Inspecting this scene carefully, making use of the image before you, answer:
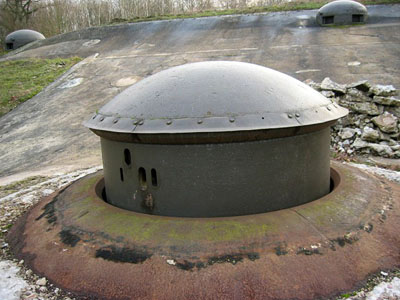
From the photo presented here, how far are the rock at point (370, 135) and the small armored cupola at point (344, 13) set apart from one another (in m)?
8.60

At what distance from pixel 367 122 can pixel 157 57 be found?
7.90m

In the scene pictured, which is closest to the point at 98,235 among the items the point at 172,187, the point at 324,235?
the point at 172,187

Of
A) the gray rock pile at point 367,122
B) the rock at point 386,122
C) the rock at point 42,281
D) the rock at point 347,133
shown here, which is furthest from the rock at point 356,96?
the rock at point 42,281

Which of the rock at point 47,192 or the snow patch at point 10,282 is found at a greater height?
the snow patch at point 10,282

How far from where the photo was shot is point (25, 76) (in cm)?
1255

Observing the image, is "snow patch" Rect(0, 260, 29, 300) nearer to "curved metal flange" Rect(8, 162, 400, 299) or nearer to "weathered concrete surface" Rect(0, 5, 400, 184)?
"curved metal flange" Rect(8, 162, 400, 299)

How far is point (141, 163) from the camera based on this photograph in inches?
98.0

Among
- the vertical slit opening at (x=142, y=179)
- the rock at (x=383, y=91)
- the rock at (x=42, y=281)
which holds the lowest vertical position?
the rock at (x=42, y=281)

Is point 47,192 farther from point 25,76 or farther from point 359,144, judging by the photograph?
point 25,76

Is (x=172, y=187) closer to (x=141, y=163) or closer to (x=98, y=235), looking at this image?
(x=141, y=163)

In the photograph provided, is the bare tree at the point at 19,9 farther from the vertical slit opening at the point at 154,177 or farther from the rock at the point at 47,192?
the vertical slit opening at the point at 154,177

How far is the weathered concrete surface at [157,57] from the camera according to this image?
7.73 m

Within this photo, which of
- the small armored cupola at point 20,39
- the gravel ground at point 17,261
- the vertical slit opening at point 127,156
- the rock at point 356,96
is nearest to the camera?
the gravel ground at point 17,261

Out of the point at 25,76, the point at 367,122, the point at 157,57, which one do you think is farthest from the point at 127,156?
the point at 25,76
